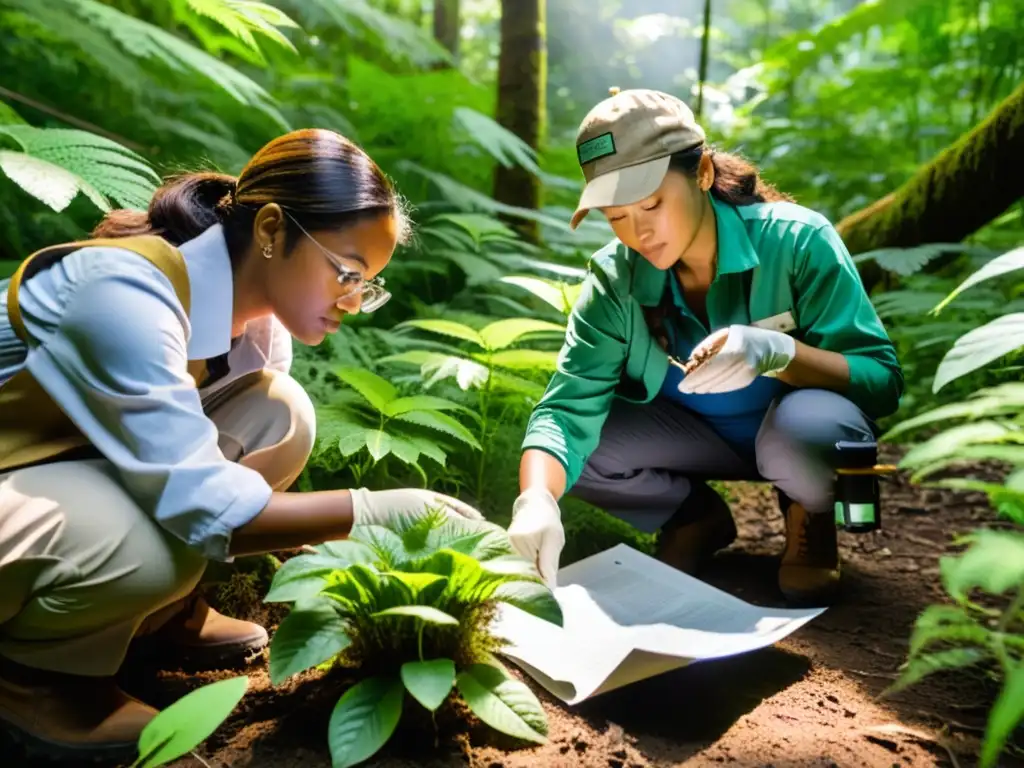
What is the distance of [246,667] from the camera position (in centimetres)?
160

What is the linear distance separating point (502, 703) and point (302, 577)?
0.36 meters

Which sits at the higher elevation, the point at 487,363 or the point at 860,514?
the point at 487,363

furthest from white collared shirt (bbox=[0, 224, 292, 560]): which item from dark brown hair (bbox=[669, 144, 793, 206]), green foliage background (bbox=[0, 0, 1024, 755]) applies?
dark brown hair (bbox=[669, 144, 793, 206])

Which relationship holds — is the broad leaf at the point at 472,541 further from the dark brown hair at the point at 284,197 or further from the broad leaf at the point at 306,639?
the dark brown hair at the point at 284,197

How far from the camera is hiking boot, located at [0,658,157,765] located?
1249 millimetres

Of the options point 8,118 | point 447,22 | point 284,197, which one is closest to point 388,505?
point 284,197

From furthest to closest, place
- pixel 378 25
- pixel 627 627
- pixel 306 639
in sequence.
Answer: pixel 378 25 → pixel 627 627 → pixel 306 639

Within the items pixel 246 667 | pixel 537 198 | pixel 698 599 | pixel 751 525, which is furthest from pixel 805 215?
pixel 537 198

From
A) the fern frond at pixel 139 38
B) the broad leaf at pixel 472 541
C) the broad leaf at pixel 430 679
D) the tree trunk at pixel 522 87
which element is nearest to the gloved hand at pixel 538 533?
the broad leaf at pixel 472 541

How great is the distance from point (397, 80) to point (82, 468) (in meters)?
2.90

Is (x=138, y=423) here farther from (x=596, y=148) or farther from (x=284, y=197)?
(x=596, y=148)

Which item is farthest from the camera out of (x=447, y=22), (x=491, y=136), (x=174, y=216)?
(x=447, y=22)

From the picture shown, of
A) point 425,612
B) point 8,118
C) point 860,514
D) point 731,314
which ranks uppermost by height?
point 8,118

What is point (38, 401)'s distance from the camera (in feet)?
4.30
